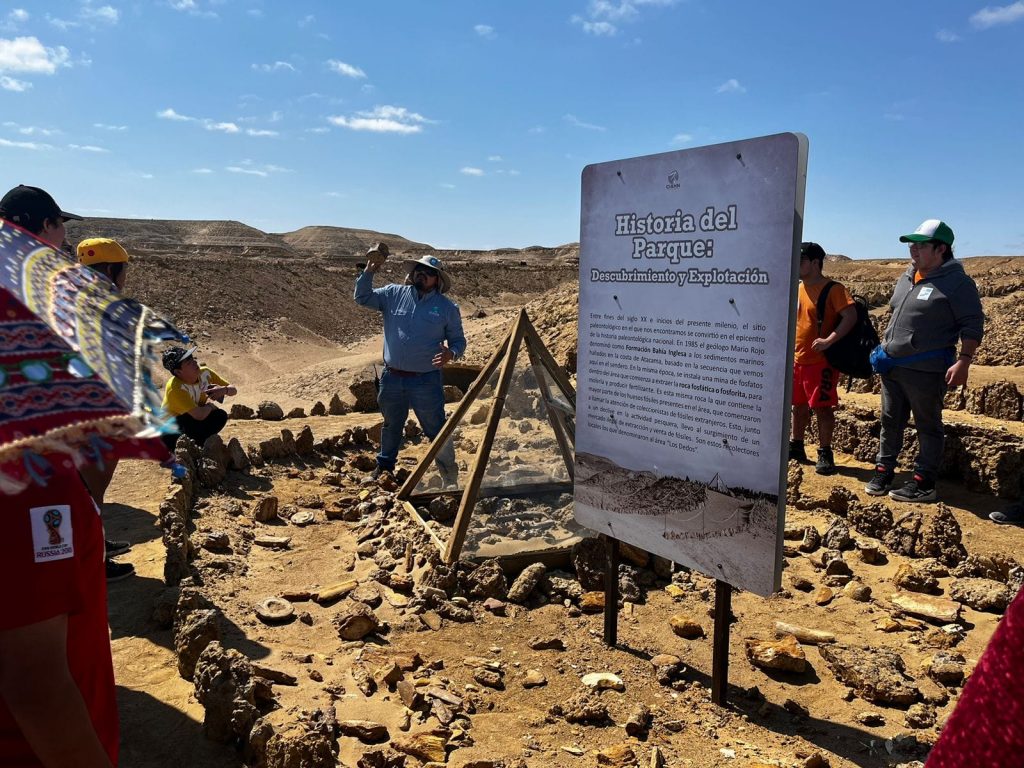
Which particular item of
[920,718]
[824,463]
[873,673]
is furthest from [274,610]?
[824,463]

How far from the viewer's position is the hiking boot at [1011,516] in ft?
18.7

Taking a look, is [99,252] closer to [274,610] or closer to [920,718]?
[274,610]

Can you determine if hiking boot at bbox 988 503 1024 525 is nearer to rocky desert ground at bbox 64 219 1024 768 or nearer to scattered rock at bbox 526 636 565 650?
rocky desert ground at bbox 64 219 1024 768

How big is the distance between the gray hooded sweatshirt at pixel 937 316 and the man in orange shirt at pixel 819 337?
0.60 metres

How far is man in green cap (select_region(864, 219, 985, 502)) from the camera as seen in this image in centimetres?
550

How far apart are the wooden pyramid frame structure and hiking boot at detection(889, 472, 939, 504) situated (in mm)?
2792

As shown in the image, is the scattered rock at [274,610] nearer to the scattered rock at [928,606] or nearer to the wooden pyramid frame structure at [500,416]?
the wooden pyramid frame structure at [500,416]

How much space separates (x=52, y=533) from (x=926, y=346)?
233 inches

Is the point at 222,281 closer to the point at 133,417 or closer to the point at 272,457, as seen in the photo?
the point at 272,457

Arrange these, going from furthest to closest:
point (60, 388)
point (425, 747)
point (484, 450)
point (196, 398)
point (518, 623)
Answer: point (196, 398) < point (484, 450) < point (518, 623) < point (425, 747) < point (60, 388)

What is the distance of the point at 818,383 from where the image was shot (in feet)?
21.9

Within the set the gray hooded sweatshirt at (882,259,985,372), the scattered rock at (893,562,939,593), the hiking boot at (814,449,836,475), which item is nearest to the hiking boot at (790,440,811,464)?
the hiking boot at (814,449,836,475)

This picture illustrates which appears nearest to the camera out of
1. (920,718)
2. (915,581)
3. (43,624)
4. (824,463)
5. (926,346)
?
(43,624)

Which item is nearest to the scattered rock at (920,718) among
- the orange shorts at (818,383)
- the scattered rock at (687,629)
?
the scattered rock at (687,629)
